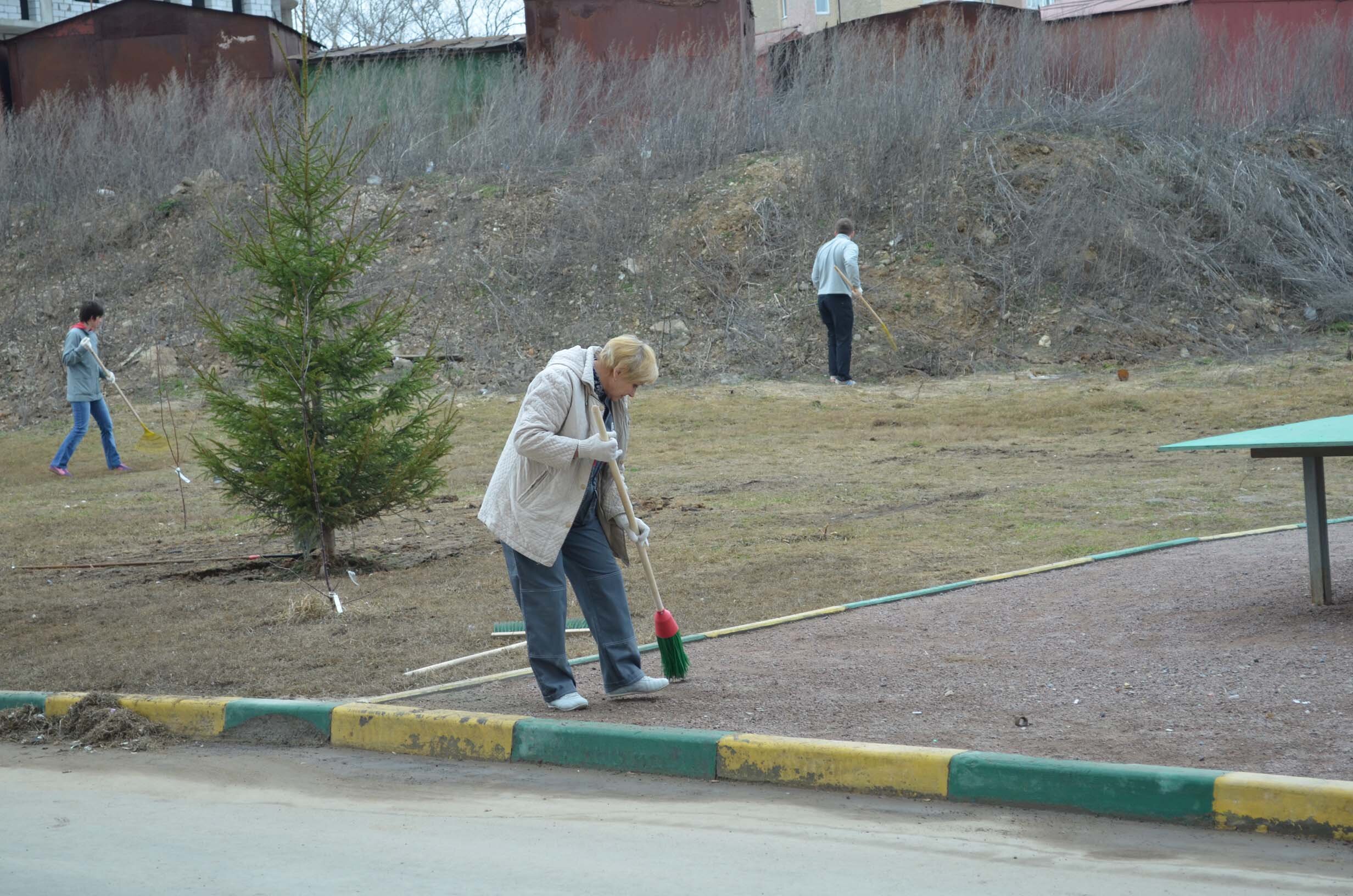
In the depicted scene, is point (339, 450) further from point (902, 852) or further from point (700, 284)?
point (700, 284)

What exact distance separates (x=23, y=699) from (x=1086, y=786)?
490cm

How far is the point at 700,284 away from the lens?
2231 centimetres

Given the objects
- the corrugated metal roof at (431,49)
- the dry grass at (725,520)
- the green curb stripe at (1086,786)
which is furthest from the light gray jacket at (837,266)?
the green curb stripe at (1086,786)

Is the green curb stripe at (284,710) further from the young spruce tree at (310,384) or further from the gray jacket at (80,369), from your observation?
the gray jacket at (80,369)

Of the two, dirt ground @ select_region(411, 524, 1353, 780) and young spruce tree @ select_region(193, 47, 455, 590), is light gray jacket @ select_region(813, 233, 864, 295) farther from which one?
dirt ground @ select_region(411, 524, 1353, 780)

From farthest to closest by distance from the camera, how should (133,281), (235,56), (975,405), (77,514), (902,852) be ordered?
1. (235,56)
2. (133,281)
3. (975,405)
4. (77,514)
5. (902,852)

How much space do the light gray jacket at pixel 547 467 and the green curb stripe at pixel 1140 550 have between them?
13.9 feet

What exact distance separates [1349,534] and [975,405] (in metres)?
8.64

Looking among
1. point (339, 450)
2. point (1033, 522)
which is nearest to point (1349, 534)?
point (1033, 522)

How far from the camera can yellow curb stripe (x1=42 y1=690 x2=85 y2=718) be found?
6121mm

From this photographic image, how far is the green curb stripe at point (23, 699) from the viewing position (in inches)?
245

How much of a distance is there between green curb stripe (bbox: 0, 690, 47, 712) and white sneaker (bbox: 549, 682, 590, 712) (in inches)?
99.5

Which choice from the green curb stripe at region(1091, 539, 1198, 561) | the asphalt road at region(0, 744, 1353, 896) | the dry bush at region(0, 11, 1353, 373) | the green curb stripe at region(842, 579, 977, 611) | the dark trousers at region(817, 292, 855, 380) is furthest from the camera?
the dry bush at region(0, 11, 1353, 373)

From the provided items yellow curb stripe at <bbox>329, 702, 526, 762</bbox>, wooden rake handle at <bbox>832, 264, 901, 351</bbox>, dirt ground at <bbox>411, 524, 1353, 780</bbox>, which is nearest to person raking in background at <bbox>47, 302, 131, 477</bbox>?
wooden rake handle at <bbox>832, 264, 901, 351</bbox>
